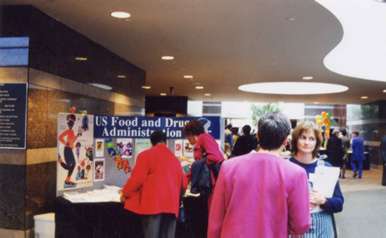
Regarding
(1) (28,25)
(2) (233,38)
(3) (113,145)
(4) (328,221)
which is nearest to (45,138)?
(3) (113,145)

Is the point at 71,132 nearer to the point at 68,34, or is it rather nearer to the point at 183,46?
the point at 68,34

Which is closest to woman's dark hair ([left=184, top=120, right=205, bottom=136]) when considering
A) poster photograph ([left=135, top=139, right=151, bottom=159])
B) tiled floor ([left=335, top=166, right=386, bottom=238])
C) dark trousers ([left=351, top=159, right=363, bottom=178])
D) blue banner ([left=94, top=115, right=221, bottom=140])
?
blue banner ([left=94, top=115, right=221, bottom=140])

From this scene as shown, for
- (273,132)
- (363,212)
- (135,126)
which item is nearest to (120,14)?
(135,126)

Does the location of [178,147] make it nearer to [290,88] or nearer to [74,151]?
[74,151]

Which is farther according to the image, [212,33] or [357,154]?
[357,154]

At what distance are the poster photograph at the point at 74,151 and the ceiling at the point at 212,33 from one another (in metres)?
1.31

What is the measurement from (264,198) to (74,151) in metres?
3.76

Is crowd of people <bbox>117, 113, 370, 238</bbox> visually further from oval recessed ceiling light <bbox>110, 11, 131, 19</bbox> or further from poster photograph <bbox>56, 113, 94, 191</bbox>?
oval recessed ceiling light <bbox>110, 11, 131, 19</bbox>

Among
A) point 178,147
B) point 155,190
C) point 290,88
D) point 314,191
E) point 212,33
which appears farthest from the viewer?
point 290,88

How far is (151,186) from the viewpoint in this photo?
16.4 feet

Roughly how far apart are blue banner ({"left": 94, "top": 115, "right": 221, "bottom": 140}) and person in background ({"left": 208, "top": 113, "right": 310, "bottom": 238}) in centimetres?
352

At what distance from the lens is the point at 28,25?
5645 mm

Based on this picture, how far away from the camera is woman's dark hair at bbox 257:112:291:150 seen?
99.6 inches

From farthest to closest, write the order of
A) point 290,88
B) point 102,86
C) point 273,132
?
point 290,88 → point 102,86 → point 273,132
